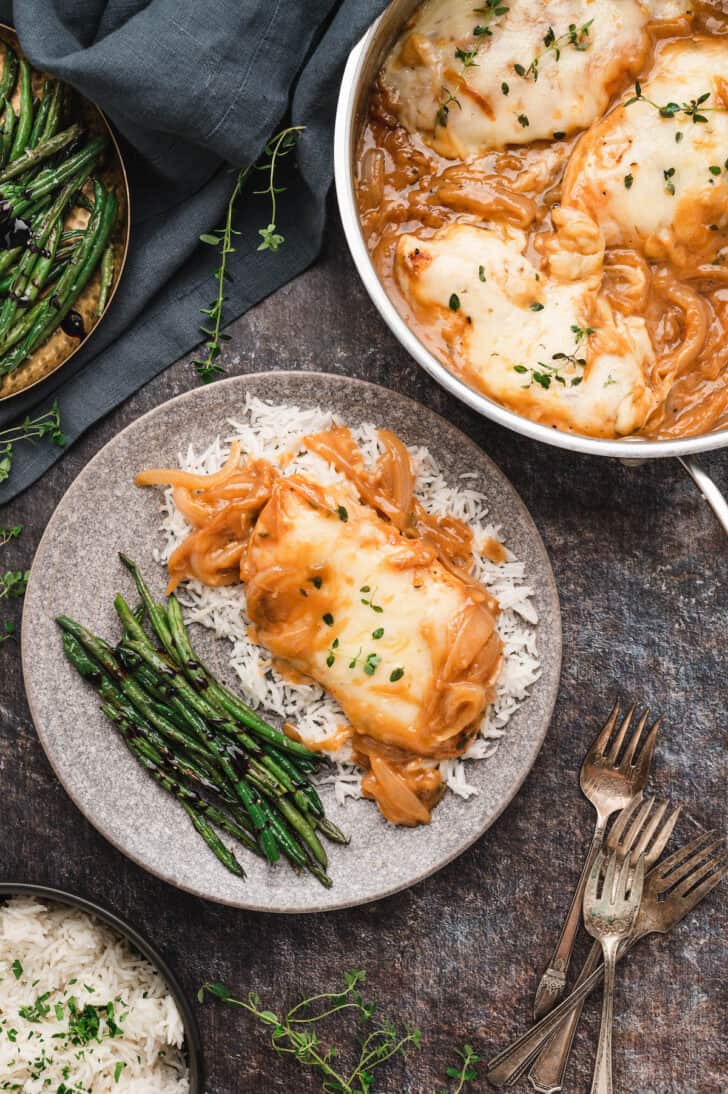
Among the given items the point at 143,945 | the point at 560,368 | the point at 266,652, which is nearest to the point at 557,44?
the point at 560,368

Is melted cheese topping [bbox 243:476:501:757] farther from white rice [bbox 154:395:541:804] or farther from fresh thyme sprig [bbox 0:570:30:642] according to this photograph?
fresh thyme sprig [bbox 0:570:30:642]

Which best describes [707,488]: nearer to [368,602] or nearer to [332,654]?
[368,602]

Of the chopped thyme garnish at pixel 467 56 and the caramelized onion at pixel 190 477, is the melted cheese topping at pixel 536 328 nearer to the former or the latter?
the chopped thyme garnish at pixel 467 56

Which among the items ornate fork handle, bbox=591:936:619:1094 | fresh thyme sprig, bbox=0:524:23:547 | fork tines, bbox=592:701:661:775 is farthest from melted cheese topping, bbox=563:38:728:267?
ornate fork handle, bbox=591:936:619:1094

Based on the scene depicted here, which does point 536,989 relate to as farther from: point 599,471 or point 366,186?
point 366,186

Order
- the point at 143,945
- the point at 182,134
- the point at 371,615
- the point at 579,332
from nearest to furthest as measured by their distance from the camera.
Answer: the point at 579,332, the point at 371,615, the point at 182,134, the point at 143,945

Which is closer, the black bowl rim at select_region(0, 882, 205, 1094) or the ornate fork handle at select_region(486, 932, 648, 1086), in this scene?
the black bowl rim at select_region(0, 882, 205, 1094)

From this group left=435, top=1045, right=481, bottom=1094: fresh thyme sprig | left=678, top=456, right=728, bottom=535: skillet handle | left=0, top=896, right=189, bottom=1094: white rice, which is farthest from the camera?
left=435, top=1045, right=481, bottom=1094: fresh thyme sprig
